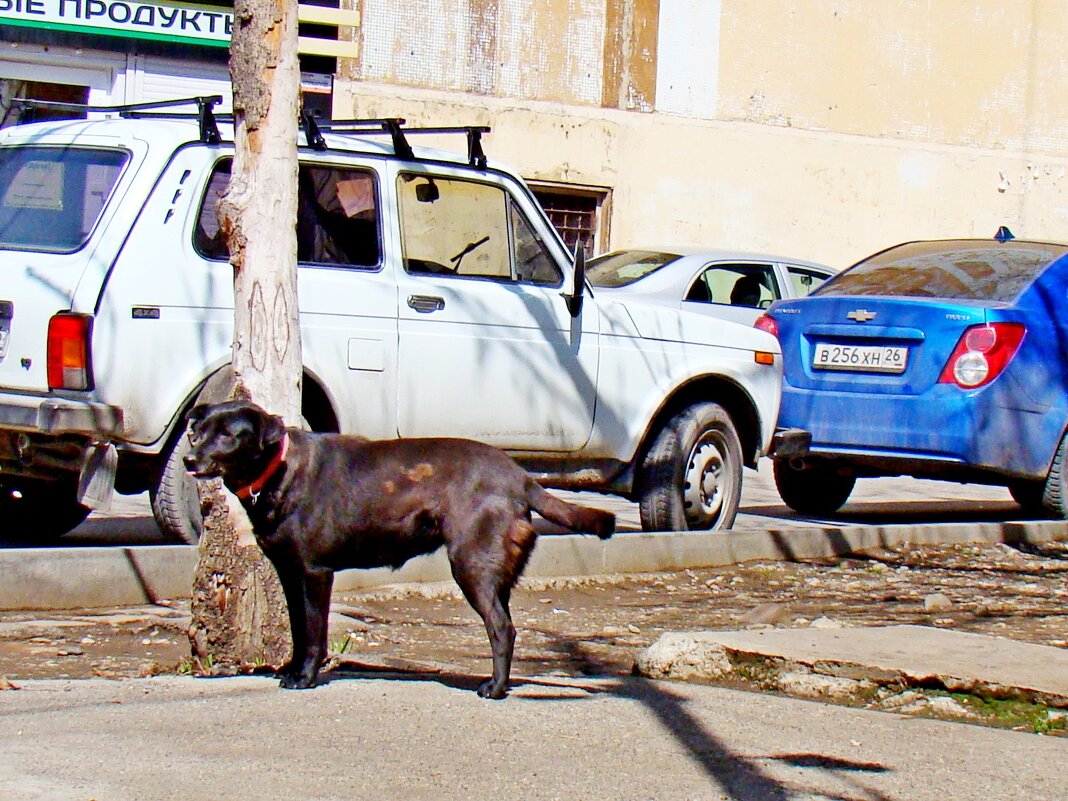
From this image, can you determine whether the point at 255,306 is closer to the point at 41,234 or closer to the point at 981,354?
the point at 41,234

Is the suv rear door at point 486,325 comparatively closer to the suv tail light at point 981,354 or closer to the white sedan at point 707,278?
the suv tail light at point 981,354

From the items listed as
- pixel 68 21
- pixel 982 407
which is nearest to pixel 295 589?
pixel 982 407

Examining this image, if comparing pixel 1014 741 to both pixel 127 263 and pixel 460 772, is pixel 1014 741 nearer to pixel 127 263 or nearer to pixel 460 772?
pixel 460 772

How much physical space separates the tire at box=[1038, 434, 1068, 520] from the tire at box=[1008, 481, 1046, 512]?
21mm

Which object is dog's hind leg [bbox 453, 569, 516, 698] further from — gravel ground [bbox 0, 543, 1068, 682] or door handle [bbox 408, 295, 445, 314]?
door handle [bbox 408, 295, 445, 314]

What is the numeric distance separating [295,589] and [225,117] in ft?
9.87

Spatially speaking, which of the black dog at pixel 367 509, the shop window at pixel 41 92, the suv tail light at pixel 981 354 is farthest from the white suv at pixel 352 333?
the shop window at pixel 41 92

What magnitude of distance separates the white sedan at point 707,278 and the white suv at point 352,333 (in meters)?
3.19

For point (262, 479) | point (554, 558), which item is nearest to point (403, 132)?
point (554, 558)

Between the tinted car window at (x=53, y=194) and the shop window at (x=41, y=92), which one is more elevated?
the shop window at (x=41, y=92)

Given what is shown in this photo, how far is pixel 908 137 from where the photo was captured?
741 inches

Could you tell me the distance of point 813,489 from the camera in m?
10.3

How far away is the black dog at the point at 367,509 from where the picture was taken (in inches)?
182

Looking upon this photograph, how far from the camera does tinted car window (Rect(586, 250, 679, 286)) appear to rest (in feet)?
39.2
